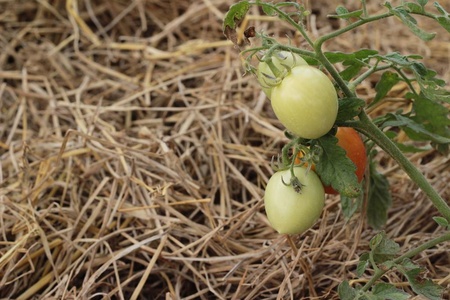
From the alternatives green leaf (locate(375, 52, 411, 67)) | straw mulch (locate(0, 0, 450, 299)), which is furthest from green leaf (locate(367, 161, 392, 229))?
green leaf (locate(375, 52, 411, 67))

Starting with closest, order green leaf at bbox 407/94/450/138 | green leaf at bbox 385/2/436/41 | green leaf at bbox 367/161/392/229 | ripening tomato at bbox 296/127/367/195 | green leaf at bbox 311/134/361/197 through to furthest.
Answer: green leaf at bbox 385/2/436/41
green leaf at bbox 311/134/361/197
ripening tomato at bbox 296/127/367/195
green leaf at bbox 407/94/450/138
green leaf at bbox 367/161/392/229

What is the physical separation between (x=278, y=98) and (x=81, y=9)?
1.88 m

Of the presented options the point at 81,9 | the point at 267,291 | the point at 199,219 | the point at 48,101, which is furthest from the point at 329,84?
the point at 81,9

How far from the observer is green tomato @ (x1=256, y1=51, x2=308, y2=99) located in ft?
3.11

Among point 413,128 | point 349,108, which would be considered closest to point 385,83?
point 413,128

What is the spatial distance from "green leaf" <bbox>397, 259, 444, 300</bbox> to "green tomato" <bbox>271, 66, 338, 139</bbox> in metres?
0.29

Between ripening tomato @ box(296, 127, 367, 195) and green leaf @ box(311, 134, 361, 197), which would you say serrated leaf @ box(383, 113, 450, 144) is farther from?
green leaf @ box(311, 134, 361, 197)

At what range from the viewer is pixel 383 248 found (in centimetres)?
104

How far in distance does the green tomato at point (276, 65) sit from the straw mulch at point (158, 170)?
0.39 ft

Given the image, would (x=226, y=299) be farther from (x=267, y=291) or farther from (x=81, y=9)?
(x=81, y=9)

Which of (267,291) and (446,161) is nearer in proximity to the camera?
(267,291)

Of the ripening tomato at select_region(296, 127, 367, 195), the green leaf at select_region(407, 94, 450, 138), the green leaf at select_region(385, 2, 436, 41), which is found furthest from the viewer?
the green leaf at select_region(407, 94, 450, 138)

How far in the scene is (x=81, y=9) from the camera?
2582 mm

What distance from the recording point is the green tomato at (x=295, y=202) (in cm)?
102
